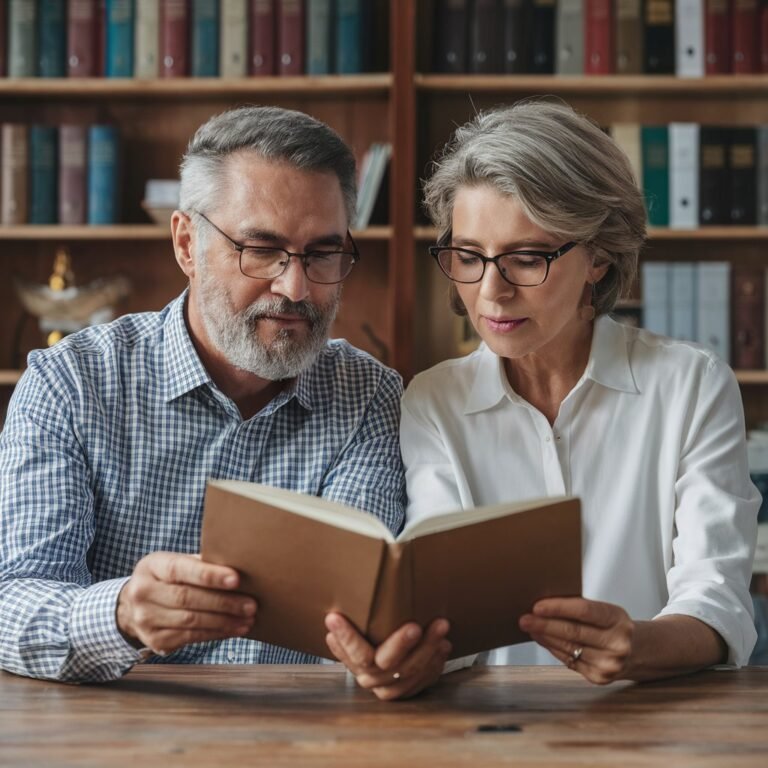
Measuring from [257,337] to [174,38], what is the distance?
168 centimetres

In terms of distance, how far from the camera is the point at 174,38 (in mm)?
2949

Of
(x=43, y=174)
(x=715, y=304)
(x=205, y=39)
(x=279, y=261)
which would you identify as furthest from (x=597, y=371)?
(x=43, y=174)

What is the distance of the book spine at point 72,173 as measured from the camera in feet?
9.73

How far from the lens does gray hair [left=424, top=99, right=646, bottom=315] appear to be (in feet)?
4.95

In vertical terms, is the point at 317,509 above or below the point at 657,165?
below

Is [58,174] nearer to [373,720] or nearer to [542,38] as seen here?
[542,38]

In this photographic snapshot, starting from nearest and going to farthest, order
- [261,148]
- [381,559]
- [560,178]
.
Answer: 1. [381,559]
2. [560,178]
3. [261,148]

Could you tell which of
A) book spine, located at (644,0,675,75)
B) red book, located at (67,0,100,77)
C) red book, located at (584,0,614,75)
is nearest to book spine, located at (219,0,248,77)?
red book, located at (67,0,100,77)

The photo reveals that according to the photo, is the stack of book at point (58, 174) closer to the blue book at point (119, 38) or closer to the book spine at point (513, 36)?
the blue book at point (119, 38)

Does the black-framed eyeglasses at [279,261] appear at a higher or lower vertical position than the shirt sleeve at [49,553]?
higher

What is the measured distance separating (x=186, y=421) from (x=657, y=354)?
713mm

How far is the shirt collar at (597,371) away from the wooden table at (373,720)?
17.8 inches

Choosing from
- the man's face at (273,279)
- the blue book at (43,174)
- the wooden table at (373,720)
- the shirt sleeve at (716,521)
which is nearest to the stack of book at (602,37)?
the blue book at (43,174)

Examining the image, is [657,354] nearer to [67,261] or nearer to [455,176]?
[455,176]
